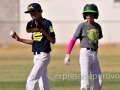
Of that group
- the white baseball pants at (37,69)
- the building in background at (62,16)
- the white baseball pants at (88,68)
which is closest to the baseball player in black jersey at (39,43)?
the white baseball pants at (37,69)

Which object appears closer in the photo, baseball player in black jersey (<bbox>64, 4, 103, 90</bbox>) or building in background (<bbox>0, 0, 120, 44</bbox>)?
baseball player in black jersey (<bbox>64, 4, 103, 90</bbox>)

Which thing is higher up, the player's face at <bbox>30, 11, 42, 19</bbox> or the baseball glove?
the player's face at <bbox>30, 11, 42, 19</bbox>

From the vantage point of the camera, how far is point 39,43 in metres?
8.88

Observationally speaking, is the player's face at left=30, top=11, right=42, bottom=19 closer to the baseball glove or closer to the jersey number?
the baseball glove

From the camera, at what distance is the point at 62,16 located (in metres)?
37.2

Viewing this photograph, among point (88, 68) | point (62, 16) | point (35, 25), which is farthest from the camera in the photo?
point (62, 16)

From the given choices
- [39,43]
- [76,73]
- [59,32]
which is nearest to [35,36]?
[39,43]

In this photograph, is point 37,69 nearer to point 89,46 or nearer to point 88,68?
point 88,68

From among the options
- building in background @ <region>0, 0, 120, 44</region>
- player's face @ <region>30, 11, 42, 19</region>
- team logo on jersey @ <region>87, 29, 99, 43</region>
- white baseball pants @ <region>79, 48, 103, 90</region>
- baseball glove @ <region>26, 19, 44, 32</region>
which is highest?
player's face @ <region>30, 11, 42, 19</region>

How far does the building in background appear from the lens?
3609cm

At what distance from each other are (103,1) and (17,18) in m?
6.94

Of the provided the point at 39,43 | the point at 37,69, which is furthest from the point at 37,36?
the point at 37,69

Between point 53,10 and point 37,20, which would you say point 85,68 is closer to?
point 37,20

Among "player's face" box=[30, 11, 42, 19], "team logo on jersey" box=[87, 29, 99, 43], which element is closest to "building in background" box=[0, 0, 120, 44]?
"team logo on jersey" box=[87, 29, 99, 43]
